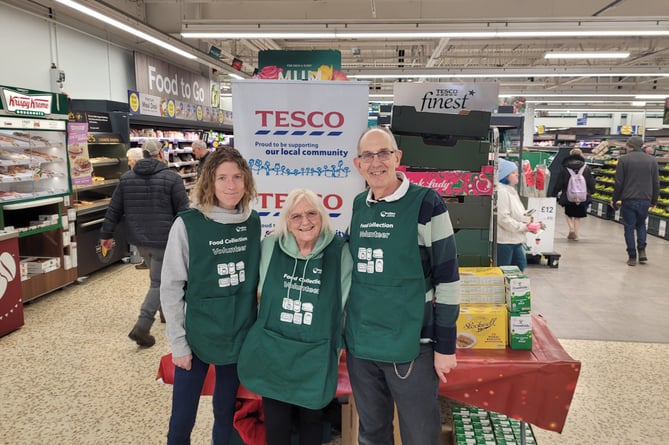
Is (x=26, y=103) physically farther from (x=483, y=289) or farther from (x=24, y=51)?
(x=483, y=289)

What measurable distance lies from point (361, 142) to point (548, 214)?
6414 millimetres

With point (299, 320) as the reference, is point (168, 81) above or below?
above

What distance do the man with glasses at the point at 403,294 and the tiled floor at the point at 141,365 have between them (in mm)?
1500

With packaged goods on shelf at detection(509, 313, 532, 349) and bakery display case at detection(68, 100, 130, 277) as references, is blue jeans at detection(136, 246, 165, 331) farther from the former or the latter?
packaged goods on shelf at detection(509, 313, 532, 349)

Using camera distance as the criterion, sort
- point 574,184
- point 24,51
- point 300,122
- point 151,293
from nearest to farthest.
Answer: point 300,122
point 151,293
point 24,51
point 574,184

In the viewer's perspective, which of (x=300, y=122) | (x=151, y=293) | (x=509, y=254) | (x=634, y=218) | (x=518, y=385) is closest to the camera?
(x=518, y=385)

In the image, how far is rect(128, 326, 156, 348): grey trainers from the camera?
436cm

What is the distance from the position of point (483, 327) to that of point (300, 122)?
1.41m

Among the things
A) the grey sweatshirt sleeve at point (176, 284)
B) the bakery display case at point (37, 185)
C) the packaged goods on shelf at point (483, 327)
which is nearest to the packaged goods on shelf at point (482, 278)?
the packaged goods on shelf at point (483, 327)

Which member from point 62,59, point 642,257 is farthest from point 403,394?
point 62,59

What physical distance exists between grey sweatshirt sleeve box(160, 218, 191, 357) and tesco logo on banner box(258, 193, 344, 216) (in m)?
0.72

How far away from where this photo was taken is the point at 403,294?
1.86 metres

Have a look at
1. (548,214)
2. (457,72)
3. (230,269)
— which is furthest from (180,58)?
(230,269)

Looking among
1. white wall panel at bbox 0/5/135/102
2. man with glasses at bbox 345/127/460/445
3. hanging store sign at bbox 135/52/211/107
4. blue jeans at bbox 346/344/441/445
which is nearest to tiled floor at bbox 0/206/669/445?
blue jeans at bbox 346/344/441/445
